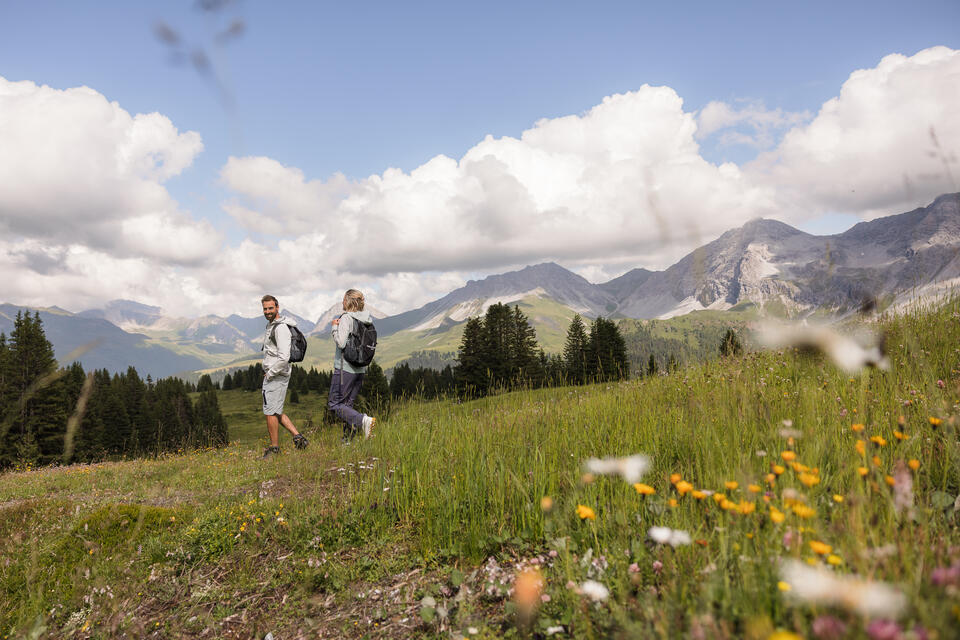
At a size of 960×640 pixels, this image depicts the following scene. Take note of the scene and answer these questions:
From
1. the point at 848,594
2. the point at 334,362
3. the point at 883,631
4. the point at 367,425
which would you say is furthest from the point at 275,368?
the point at 883,631

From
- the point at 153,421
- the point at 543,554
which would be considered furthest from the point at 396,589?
the point at 153,421

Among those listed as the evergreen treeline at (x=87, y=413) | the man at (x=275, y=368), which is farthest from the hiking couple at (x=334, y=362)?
the evergreen treeline at (x=87, y=413)

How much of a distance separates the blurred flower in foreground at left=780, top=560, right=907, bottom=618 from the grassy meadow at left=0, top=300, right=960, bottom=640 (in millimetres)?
11

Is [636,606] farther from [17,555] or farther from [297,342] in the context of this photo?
[297,342]

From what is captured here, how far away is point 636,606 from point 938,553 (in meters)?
1.37

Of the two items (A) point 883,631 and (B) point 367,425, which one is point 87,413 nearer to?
(B) point 367,425

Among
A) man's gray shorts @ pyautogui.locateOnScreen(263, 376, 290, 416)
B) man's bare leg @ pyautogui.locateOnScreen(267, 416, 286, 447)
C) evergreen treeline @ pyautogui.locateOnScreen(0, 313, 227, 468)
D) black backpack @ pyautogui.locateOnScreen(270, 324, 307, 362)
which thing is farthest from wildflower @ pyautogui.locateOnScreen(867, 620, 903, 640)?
evergreen treeline @ pyautogui.locateOnScreen(0, 313, 227, 468)

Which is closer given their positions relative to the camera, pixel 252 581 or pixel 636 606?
pixel 636 606

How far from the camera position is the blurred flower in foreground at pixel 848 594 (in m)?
1.26

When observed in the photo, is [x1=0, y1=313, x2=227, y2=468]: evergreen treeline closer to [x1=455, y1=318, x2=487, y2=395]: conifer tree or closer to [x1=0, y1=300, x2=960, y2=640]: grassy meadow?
[x1=0, y1=300, x2=960, y2=640]: grassy meadow

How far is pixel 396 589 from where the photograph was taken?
364cm

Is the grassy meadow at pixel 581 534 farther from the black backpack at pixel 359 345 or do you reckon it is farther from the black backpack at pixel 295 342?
the black backpack at pixel 295 342

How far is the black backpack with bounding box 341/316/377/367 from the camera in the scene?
9992mm

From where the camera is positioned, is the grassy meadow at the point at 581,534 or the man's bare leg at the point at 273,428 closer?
the grassy meadow at the point at 581,534
